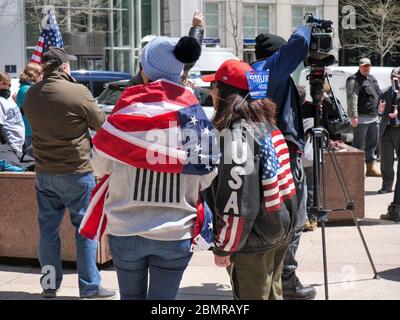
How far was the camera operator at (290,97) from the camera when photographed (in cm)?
463

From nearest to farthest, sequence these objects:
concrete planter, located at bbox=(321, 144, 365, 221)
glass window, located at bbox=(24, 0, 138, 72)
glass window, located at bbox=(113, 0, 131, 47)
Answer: concrete planter, located at bbox=(321, 144, 365, 221) < glass window, located at bbox=(24, 0, 138, 72) < glass window, located at bbox=(113, 0, 131, 47)

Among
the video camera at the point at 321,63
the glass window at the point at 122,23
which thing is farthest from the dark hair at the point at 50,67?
the glass window at the point at 122,23

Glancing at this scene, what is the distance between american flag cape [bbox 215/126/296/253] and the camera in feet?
11.8

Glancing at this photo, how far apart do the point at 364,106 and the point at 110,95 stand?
6.62 metres

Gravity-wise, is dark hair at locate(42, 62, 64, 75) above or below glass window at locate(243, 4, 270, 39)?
below

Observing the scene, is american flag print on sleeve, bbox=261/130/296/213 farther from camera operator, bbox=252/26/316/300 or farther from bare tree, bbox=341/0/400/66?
bare tree, bbox=341/0/400/66

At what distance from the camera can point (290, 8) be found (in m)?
47.2

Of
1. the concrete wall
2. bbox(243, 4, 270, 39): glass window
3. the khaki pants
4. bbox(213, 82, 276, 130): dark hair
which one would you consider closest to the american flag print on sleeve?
bbox(213, 82, 276, 130): dark hair

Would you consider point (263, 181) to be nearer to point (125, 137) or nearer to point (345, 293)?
point (125, 137)

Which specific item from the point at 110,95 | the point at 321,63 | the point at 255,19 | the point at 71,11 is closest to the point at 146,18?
the point at 71,11

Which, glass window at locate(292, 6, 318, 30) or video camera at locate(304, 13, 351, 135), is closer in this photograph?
video camera at locate(304, 13, 351, 135)

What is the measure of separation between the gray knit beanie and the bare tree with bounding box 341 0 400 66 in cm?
4465

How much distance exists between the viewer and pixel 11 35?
32.8m
